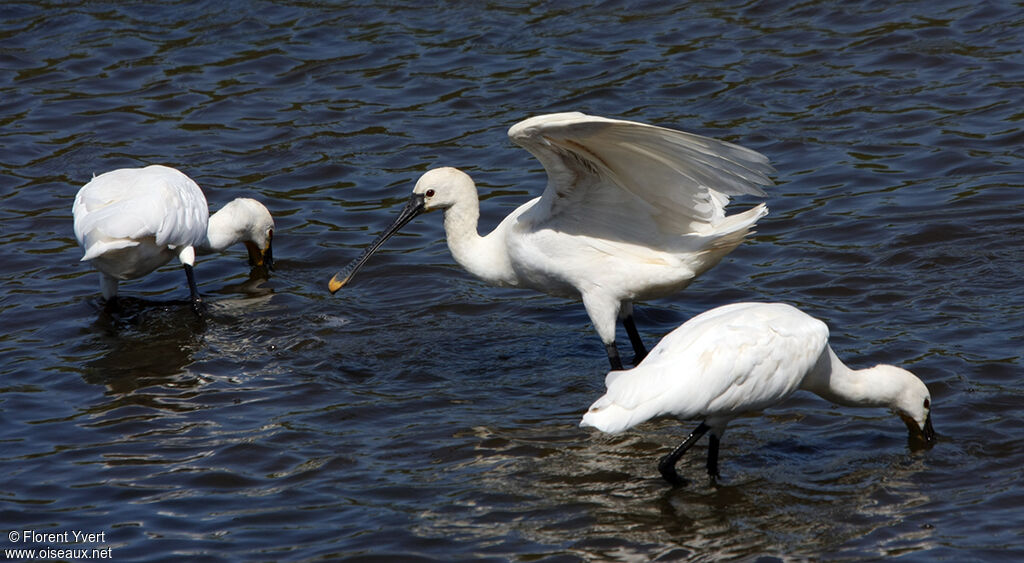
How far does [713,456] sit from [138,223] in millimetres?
4528

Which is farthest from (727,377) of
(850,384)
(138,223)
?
(138,223)

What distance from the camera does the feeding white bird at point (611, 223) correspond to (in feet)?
27.1

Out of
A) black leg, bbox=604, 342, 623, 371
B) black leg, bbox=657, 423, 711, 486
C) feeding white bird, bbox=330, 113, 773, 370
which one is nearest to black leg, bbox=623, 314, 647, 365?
feeding white bird, bbox=330, 113, 773, 370

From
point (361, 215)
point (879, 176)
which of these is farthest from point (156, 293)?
point (879, 176)

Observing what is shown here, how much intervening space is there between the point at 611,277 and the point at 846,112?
489cm

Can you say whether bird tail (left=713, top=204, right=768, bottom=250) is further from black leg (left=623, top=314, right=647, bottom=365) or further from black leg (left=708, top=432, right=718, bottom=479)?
black leg (left=708, top=432, right=718, bottom=479)

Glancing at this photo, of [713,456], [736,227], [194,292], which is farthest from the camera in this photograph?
[194,292]

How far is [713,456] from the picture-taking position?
23.9 ft

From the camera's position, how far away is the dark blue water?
705cm

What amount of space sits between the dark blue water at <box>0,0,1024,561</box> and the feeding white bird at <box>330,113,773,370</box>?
2.10 ft

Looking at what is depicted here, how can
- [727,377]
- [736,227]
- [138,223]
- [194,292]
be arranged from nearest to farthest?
[727,377] < [736,227] < [138,223] < [194,292]

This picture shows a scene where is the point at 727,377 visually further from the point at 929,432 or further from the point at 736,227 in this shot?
the point at 736,227

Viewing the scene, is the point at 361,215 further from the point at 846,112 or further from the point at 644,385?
the point at 644,385

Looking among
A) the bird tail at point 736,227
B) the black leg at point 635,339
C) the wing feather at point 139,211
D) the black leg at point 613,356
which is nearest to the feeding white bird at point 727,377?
the bird tail at point 736,227
